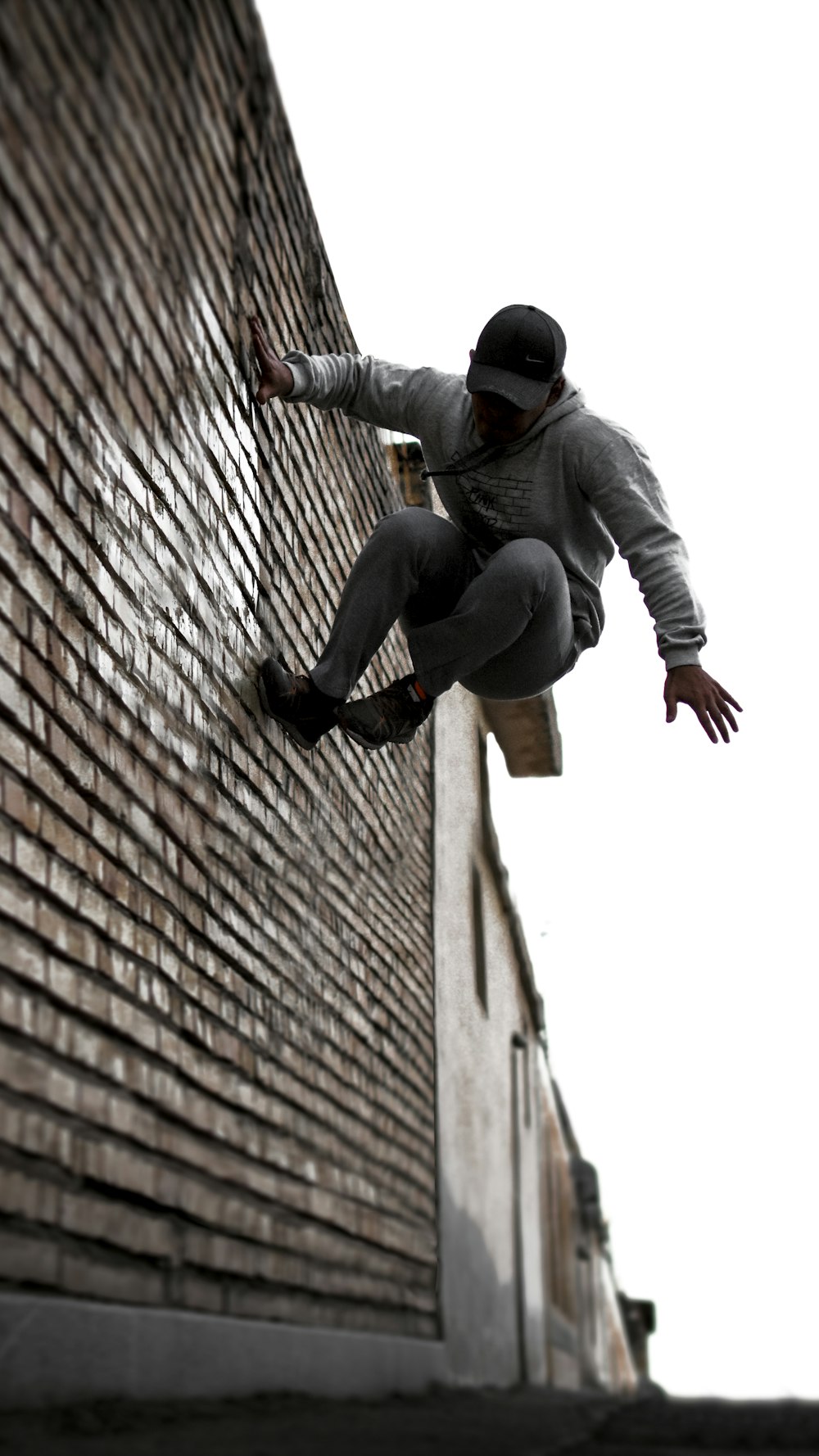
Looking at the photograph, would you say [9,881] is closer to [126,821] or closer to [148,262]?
[126,821]

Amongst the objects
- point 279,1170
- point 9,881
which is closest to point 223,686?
point 279,1170

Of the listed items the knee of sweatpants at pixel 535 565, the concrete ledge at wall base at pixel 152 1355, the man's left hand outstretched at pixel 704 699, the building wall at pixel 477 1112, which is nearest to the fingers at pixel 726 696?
the man's left hand outstretched at pixel 704 699

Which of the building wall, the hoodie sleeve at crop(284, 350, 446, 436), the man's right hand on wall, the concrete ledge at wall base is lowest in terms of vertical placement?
the concrete ledge at wall base

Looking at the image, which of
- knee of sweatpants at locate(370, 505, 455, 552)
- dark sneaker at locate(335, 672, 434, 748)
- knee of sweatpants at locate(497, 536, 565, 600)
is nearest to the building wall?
dark sneaker at locate(335, 672, 434, 748)

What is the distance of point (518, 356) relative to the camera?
14.5 ft

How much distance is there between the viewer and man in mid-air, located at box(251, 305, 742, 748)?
445 centimetres

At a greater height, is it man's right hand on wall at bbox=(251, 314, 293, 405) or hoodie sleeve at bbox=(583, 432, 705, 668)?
man's right hand on wall at bbox=(251, 314, 293, 405)

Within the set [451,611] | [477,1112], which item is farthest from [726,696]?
[477,1112]

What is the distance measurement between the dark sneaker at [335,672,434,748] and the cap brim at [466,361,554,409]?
877 millimetres

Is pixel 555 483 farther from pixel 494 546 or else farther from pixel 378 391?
pixel 378 391

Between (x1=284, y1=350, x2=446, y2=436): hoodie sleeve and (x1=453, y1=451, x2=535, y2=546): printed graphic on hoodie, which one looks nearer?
(x1=453, y1=451, x2=535, y2=546): printed graphic on hoodie

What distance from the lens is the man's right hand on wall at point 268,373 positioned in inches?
183

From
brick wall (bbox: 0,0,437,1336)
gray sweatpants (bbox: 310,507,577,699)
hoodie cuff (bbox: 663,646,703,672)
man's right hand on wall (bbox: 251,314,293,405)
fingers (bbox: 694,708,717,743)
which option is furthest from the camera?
man's right hand on wall (bbox: 251,314,293,405)

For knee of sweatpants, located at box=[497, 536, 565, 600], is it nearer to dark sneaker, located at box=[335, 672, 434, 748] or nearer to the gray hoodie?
the gray hoodie
